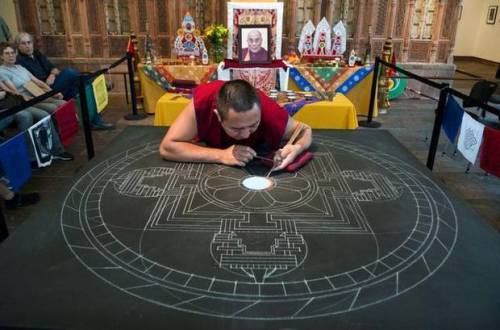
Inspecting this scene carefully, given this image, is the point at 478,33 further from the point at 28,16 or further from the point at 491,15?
the point at 28,16

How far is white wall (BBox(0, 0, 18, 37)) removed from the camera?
18.5 feet

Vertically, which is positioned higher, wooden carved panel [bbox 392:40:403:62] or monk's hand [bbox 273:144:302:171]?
wooden carved panel [bbox 392:40:403:62]

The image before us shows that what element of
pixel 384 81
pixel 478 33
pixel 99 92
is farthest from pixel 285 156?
pixel 478 33

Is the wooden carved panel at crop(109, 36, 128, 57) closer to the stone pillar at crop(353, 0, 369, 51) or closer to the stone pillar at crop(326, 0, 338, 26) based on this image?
the stone pillar at crop(326, 0, 338, 26)

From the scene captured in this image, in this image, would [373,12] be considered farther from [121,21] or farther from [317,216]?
[317,216]

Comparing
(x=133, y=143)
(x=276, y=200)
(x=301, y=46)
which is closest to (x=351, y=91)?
(x=301, y=46)

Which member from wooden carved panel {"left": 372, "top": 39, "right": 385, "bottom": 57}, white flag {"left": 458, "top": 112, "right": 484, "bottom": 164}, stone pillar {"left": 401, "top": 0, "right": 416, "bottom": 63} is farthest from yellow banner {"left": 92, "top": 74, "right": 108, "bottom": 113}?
stone pillar {"left": 401, "top": 0, "right": 416, "bottom": 63}

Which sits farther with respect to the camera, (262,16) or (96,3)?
(96,3)

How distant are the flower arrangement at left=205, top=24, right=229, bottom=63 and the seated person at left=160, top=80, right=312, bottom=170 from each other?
100 inches

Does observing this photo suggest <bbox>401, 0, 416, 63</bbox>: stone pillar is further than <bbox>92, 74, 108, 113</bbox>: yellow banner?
Yes

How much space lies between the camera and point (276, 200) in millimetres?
1369

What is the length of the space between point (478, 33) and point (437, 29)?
506 cm

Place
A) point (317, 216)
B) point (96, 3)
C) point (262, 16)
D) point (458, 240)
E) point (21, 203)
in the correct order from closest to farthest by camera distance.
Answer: point (458, 240) → point (317, 216) → point (21, 203) → point (262, 16) → point (96, 3)

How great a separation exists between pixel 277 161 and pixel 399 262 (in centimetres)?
70
